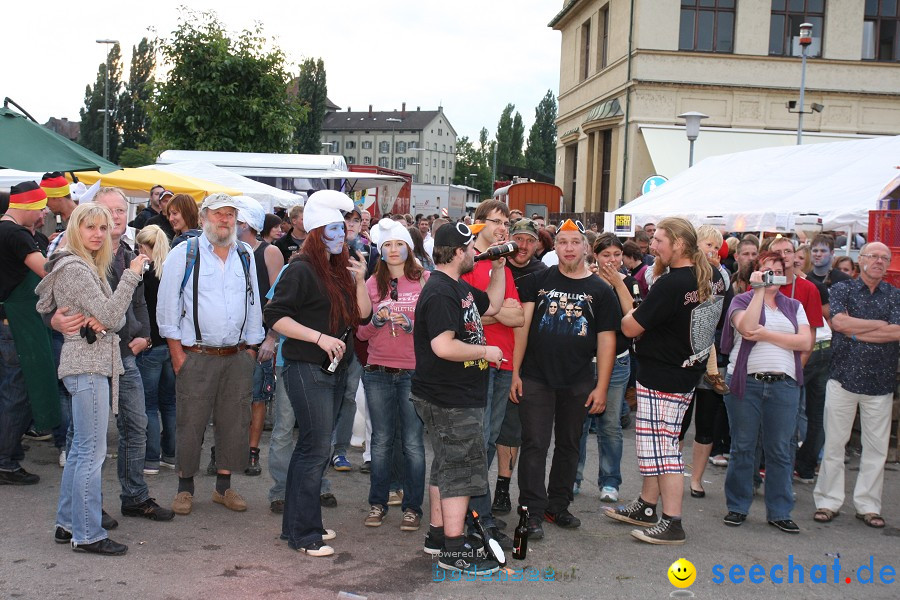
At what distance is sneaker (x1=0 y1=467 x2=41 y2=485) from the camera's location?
6.13 m

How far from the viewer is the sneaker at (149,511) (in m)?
5.45

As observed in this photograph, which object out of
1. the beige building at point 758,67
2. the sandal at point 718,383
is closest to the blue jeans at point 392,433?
the sandal at point 718,383

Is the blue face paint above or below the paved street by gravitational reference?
above

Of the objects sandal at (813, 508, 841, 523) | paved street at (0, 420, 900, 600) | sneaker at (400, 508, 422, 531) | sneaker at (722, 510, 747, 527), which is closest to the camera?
paved street at (0, 420, 900, 600)

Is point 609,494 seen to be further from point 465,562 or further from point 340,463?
point 340,463

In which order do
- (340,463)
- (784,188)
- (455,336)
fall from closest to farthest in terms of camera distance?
(455,336) → (340,463) → (784,188)

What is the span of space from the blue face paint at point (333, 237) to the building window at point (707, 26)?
26.8 meters

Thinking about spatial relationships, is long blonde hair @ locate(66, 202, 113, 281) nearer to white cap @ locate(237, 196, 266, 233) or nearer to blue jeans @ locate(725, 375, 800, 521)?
white cap @ locate(237, 196, 266, 233)

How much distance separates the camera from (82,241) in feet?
15.7

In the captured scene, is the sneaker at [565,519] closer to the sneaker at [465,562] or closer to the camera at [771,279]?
the sneaker at [465,562]

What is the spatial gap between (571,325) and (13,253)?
394cm

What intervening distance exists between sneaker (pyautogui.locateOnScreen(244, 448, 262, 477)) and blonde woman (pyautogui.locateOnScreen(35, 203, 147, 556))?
5.97 ft

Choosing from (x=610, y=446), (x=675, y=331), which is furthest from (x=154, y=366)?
(x=675, y=331)

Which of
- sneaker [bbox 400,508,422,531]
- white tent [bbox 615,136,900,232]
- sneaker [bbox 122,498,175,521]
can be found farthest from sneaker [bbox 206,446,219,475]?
white tent [bbox 615,136,900,232]
